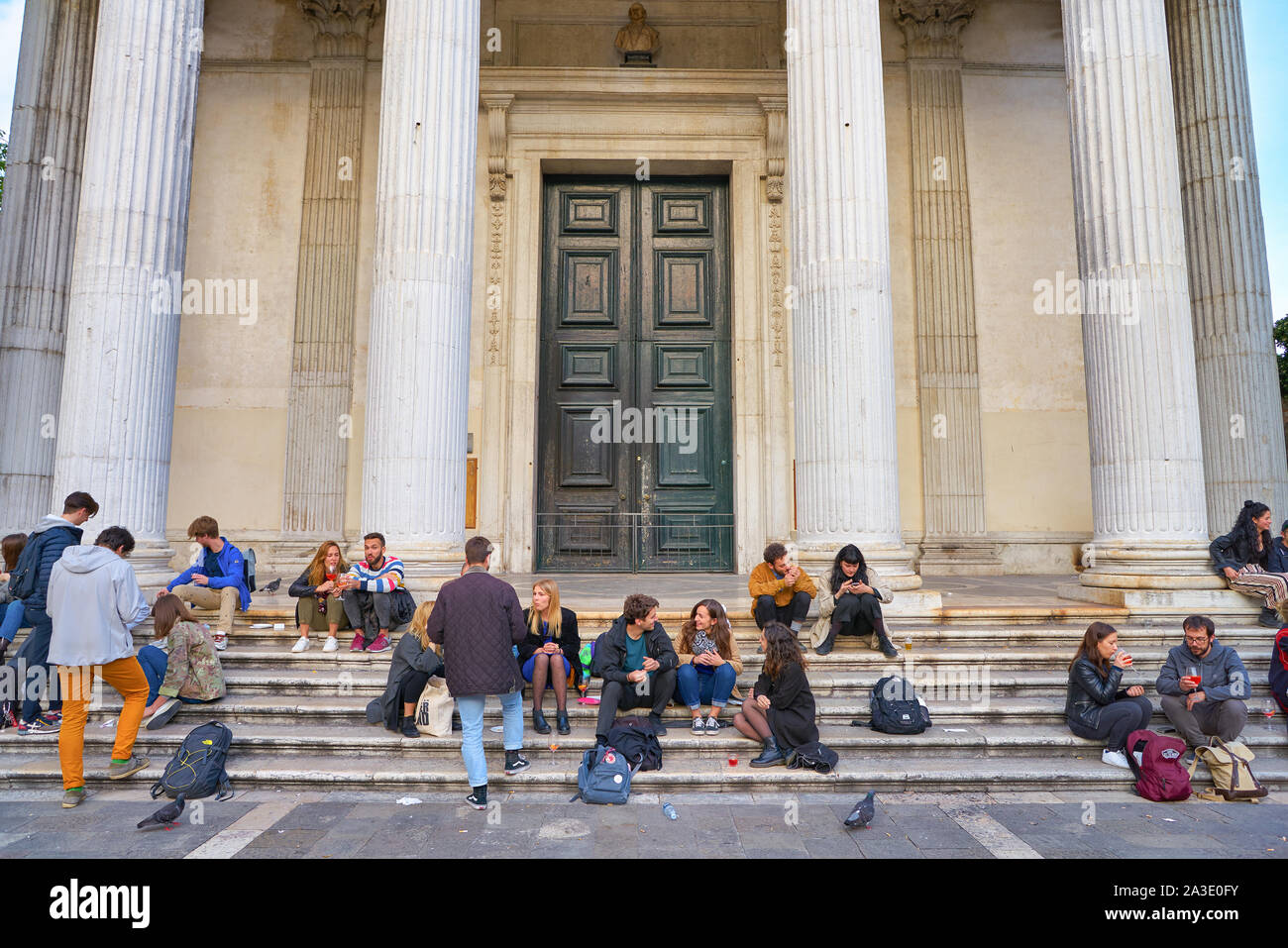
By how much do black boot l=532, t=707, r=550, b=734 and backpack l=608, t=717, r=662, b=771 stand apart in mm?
606

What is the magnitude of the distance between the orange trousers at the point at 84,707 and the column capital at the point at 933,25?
47.7 ft

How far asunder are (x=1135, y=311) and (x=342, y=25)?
1286 cm

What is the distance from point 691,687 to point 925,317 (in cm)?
939

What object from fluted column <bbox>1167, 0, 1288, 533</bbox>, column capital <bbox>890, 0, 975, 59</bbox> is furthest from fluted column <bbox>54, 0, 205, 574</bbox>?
fluted column <bbox>1167, 0, 1288, 533</bbox>

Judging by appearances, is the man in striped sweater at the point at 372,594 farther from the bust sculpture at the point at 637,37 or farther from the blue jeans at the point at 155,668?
the bust sculpture at the point at 637,37

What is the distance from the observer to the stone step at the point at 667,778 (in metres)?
5.68

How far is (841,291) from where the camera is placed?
841 cm

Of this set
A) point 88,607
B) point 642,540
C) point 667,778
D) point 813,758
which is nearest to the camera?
point 88,607

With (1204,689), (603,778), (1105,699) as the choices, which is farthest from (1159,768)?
(603,778)

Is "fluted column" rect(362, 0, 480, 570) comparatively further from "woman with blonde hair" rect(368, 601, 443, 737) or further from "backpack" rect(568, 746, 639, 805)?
"backpack" rect(568, 746, 639, 805)

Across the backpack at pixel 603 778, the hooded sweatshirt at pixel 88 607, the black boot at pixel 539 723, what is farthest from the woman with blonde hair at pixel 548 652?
the hooded sweatshirt at pixel 88 607

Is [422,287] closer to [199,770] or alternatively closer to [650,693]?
[650,693]

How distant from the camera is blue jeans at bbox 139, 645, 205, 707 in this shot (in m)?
6.47

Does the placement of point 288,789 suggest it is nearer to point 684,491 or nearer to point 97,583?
point 97,583
